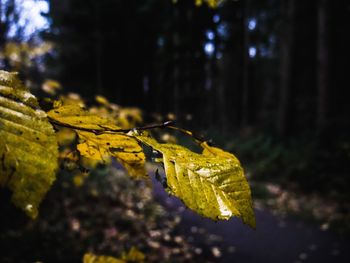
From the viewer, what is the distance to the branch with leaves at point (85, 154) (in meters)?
0.38

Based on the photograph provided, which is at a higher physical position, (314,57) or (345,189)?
(314,57)

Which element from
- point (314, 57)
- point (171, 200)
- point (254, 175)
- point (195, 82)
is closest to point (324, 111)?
point (254, 175)

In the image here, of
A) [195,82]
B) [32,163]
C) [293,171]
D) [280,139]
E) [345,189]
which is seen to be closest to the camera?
[32,163]

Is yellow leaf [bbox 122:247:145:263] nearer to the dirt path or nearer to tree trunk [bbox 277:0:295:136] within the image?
the dirt path

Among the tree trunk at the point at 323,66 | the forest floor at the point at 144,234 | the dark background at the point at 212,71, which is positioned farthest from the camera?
the tree trunk at the point at 323,66

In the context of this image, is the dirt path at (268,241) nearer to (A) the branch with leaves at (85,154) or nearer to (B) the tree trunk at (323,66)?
(A) the branch with leaves at (85,154)

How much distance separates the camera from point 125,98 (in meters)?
11.5

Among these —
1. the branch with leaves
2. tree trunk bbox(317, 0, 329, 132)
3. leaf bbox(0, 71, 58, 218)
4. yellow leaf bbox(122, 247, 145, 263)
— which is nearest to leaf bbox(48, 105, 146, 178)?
the branch with leaves

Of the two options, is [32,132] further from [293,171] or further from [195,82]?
[293,171]

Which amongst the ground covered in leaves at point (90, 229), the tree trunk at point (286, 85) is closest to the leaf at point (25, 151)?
the ground covered in leaves at point (90, 229)

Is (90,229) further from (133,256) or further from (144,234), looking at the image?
(133,256)

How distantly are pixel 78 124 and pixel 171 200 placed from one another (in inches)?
271

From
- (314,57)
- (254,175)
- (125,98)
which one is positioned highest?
(314,57)

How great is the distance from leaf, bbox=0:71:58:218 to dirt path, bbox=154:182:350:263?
4.46m
